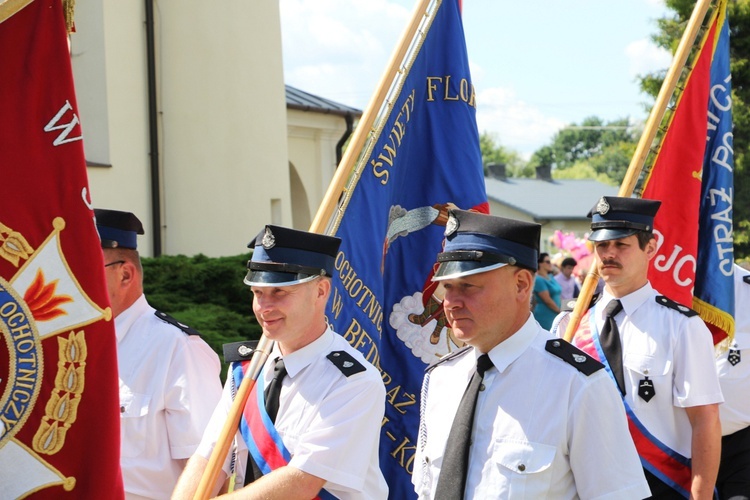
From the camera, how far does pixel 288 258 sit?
376cm

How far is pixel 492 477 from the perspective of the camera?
3.11 m

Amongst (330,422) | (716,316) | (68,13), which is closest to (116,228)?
(330,422)

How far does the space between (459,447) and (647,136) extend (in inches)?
117

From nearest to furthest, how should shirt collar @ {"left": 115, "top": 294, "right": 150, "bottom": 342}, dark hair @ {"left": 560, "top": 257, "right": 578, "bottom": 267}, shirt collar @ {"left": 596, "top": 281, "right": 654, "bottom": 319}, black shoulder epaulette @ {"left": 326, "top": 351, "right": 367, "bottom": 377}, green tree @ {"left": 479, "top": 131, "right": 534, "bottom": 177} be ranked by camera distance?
black shoulder epaulette @ {"left": 326, "top": 351, "right": 367, "bottom": 377} < shirt collar @ {"left": 115, "top": 294, "right": 150, "bottom": 342} < shirt collar @ {"left": 596, "top": 281, "right": 654, "bottom": 319} < dark hair @ {"left": 560, "top": 257, "right": 578, "bottom": 267} < green tree @ {"left": 479, "top": 131, "right": 534, "bottom": 177}

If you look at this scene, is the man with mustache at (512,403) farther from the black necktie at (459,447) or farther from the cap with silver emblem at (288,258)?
the cap with silver emblem at (288,258)

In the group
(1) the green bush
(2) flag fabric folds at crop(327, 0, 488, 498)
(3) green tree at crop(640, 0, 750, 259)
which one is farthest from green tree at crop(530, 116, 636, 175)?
(2) flag fabric folds at crop(327, 0, 488, 498)

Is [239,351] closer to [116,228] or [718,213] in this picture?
[116,228]

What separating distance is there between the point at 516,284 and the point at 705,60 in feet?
11.2

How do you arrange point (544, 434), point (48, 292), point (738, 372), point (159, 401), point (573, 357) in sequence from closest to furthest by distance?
point (48, 292) → point (544, 434) → point (573, 357) → point (159, 401) → point (738, 372)

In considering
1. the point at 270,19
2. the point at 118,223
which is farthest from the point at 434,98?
the point at 270,19

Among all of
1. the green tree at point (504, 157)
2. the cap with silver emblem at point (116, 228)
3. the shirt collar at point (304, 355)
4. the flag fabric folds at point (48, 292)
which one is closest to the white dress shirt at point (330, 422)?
the shirt collar at point (304, 355)

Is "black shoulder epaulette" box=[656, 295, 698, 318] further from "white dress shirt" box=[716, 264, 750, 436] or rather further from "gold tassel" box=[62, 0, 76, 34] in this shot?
"gold tassel" box=[62, 0, 76, 34]

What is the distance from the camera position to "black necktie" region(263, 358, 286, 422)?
3.69m

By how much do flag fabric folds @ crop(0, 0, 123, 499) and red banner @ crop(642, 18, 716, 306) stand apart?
12.4 feet
